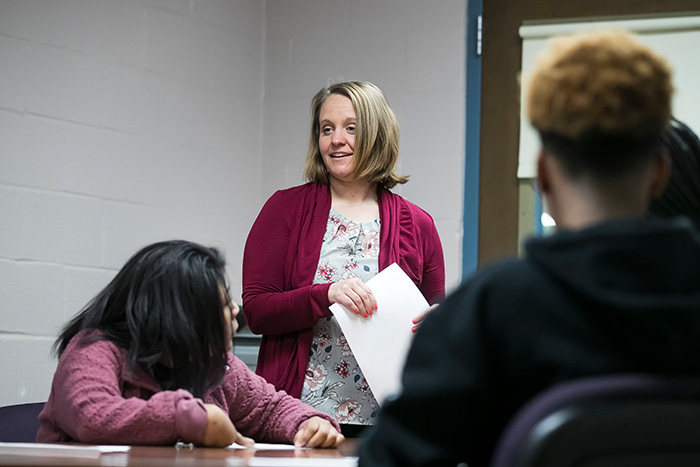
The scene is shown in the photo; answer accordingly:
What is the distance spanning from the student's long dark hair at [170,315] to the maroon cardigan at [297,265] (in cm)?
→ 42

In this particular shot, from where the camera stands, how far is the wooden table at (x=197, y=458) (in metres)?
0.90

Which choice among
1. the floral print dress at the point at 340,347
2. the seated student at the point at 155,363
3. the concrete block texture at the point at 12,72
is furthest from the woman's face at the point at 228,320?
the concrete block texture at the point at 12,72

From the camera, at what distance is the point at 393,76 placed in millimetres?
3279

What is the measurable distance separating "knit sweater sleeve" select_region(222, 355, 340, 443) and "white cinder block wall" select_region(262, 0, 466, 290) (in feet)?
5.03

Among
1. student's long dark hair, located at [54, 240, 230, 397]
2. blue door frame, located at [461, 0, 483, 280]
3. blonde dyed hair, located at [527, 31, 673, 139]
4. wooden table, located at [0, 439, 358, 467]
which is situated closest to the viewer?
blonde dyed hair, located at [527, 31, 673, 139]

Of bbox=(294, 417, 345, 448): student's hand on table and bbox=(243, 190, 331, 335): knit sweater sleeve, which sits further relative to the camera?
bbox=(243, 190, 331, 335): knit sweater sleeve

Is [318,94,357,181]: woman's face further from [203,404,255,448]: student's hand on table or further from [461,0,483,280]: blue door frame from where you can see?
[461,0,483,280]: blue door frame

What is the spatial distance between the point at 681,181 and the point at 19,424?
54.5 inches

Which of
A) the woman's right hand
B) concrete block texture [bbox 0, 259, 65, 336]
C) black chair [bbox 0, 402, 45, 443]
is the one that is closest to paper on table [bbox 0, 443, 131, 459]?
black chair [bbox 0, 402, 45, 443]

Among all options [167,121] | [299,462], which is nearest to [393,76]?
[167,121]

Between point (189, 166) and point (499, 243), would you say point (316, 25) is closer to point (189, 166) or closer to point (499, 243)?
point (189, 166)

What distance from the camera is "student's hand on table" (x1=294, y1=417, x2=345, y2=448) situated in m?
1.45

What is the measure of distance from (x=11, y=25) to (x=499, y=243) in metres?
1.93

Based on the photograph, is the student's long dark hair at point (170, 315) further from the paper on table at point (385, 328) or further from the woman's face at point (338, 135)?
the woman's face at point (338, 135)
